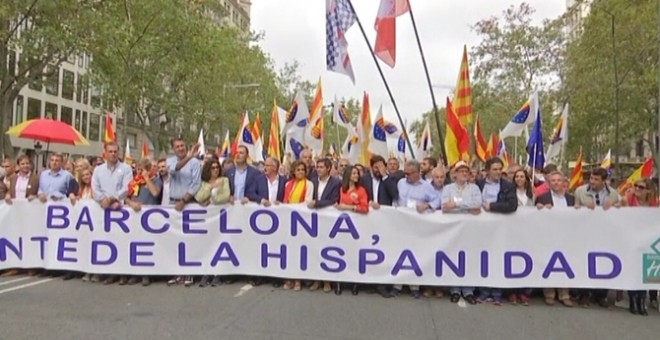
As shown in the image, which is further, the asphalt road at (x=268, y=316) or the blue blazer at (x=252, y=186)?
the blue blazer at (x=252, y=186)

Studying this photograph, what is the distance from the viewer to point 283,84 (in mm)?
50281

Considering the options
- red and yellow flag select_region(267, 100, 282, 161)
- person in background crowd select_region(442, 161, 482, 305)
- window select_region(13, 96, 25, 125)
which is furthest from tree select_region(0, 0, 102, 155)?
window select_region(13, 96, 25, 125)

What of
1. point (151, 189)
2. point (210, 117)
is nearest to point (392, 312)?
point (151, 189)

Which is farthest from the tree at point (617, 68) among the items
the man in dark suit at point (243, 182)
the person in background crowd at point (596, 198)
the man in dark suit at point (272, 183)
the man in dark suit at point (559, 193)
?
the man in dark suit at point (243, 182)

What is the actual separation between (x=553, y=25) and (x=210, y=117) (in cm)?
2049

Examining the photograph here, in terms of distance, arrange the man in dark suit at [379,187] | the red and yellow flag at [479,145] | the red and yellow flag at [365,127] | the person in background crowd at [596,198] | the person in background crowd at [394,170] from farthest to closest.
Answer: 1. the red and yellow flag at [479,145]
2. the red and yellow flag at [365,127]
3. the person in background crowd at [394,170]
4. the man in dark suit at [379,187]
5. the person in background crowd at [596,198]

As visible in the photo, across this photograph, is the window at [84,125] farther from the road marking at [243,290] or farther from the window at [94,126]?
Answer: the road marking at [243,290]

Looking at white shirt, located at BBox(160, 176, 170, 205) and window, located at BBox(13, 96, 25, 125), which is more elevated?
window, located at BBox(13, 96, 25, 125)

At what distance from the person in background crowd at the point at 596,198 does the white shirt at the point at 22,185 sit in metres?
7.18

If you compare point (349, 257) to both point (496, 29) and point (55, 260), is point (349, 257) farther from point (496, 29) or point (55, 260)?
point (496, 29)

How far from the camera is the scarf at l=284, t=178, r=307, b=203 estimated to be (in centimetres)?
807

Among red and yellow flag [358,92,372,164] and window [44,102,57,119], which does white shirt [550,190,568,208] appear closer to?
red and yellow flag [358,92,372,164]

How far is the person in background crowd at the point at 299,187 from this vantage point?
8.06m

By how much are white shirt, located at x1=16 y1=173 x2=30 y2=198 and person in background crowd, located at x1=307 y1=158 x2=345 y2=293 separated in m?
4.03
